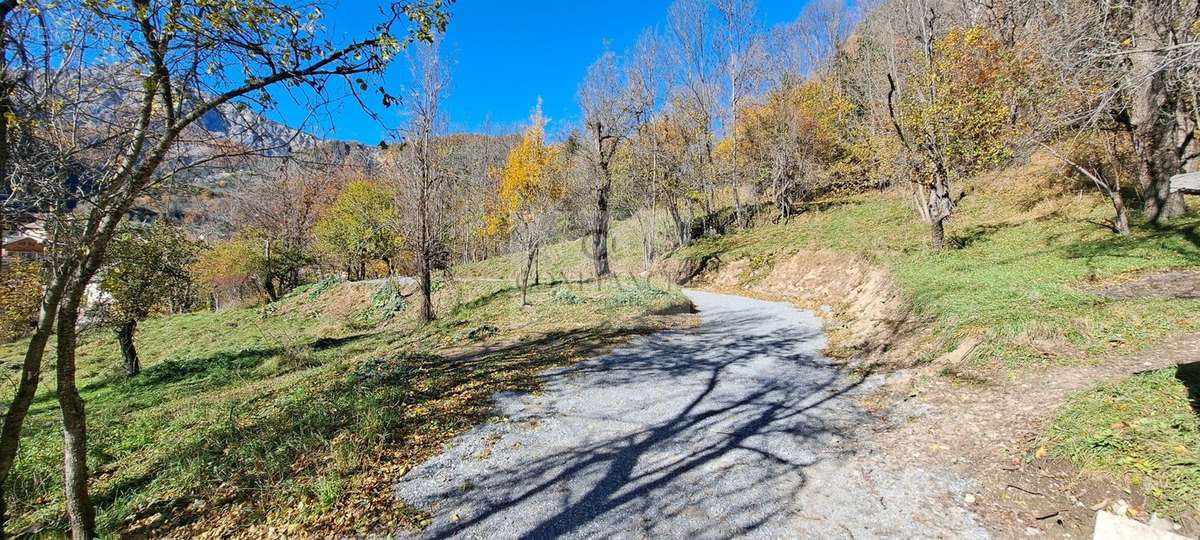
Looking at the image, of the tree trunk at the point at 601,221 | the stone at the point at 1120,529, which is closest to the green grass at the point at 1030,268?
the stone at the point at 1120,529

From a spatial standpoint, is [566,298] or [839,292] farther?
[566,298]

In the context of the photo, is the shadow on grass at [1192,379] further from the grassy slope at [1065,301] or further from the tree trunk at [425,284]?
the tree trunk at [425,284]

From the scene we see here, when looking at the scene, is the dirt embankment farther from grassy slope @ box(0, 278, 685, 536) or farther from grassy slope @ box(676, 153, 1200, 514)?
grassy slope @ box(0, 278, 685, 536)

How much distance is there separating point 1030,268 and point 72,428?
1263 centimetres

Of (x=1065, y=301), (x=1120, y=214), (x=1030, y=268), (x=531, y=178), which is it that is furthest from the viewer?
(x=531, y=178)

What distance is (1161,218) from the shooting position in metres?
9.09

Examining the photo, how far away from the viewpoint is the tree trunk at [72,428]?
3.19m

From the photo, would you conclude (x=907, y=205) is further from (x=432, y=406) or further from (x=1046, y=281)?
(x=432, y=406)

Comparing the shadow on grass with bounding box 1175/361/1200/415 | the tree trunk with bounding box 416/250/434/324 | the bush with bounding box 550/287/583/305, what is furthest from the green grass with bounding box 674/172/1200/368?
the tree trunk with bounding box 416/250/434/324

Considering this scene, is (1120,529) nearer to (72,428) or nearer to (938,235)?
(72,428)

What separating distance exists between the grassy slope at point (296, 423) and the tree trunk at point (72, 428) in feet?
0.99

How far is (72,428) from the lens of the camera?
331cm

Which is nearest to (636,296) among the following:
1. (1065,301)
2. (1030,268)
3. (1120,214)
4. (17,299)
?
(1030,268)

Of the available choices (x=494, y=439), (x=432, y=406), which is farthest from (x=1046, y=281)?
(x=432, y=406)
